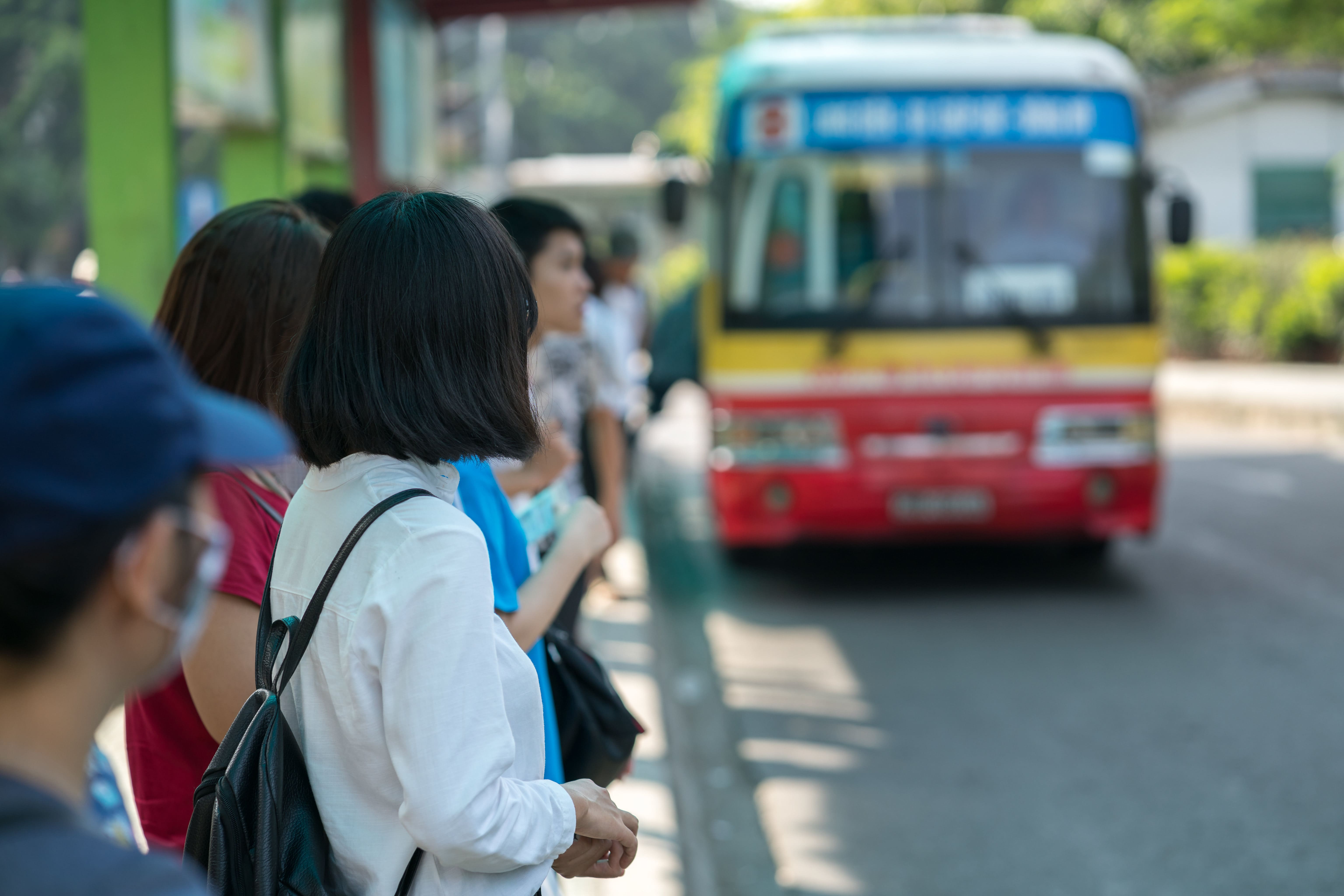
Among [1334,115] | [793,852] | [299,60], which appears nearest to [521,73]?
[1334,115]

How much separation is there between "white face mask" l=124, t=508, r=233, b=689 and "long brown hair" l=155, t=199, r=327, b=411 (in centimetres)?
120

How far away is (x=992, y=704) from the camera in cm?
595

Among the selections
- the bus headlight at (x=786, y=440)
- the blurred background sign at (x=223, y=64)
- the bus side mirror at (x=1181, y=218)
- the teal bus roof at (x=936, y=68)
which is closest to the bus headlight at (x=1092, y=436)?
the bus headlight at (x=786, y=440)

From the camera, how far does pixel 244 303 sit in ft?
7.39

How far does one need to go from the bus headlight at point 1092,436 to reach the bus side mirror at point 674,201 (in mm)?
2581

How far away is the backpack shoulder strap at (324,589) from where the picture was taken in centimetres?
164

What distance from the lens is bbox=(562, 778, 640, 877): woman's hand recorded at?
6.04 feet

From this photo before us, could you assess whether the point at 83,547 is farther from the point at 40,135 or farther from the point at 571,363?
the point at 40,135

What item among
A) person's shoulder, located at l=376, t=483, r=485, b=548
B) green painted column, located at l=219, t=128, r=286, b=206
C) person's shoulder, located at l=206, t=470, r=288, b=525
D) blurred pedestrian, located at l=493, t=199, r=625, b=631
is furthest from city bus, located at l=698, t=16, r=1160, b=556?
person's shoulder, located at l=376, t=483, r=485, b=548

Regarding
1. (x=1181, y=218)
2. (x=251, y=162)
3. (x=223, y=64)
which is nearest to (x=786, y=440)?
(x=1181, y=218)

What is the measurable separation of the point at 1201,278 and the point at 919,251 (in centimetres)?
1751

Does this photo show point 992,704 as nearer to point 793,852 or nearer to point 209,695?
point 793,852

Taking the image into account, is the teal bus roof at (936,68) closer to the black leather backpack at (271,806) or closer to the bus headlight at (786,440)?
the bus headlight at (786,440)

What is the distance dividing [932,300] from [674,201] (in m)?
1.81
